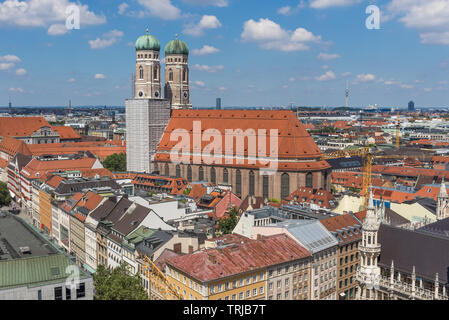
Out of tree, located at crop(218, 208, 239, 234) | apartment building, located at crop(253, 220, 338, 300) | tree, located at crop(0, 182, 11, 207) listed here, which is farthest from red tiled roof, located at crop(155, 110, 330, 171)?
apartment building, located at crop(253, 220, 338, 300)

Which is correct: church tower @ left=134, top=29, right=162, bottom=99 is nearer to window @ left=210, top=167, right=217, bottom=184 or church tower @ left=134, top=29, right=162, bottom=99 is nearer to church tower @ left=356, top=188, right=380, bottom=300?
window @ left=210, top=167, right=217, bottom=184

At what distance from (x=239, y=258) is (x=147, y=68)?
8816 cm

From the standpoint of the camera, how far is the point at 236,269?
142ft

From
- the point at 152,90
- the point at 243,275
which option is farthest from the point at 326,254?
the point at 152,90

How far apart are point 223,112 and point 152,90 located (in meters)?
19.8

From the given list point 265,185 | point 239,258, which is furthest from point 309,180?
point 239,258

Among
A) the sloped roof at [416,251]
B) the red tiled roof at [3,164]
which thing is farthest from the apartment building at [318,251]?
the red tiled roof at [3,164]

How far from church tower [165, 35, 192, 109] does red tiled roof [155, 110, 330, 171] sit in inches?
337

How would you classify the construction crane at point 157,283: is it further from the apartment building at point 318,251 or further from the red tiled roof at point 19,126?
the red tiled roof at point 19,126

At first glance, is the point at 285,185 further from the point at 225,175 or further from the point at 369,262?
the point at 369,262

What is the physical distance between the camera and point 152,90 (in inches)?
4897

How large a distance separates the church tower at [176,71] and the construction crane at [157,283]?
293 ft
